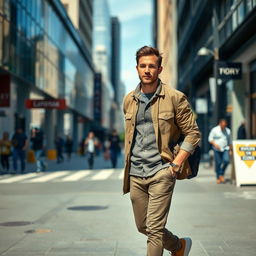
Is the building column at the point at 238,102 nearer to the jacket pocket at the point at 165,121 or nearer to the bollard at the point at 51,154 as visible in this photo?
the bollard at the point at 51,154

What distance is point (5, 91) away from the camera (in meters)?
26.1

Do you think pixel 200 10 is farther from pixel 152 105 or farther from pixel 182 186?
pixel 152 105

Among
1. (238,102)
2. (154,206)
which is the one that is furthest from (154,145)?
(238,102)

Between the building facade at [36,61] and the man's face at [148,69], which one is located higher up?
the building facade at [36,61]

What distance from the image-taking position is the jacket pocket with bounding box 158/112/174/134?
4250 millimetres

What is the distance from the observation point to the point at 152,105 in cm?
430

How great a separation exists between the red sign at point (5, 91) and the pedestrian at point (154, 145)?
21534 mm

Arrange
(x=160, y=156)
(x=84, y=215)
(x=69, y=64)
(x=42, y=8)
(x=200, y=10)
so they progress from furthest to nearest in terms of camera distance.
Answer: (x=69, y=64) → (x=42, y=8) → (x=200, y=10) → (x=84, y=215) → (x=160, y=156)

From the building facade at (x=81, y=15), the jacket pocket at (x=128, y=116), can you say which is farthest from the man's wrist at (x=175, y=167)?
the building facade at (x=81, y=15)

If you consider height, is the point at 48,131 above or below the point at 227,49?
below

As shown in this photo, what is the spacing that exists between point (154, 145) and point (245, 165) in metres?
9.97

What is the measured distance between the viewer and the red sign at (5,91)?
83.5 ft

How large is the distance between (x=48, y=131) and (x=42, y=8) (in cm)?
1065

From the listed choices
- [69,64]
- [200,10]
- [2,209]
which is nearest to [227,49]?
[200,10]
